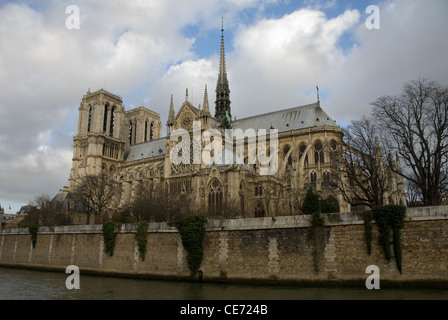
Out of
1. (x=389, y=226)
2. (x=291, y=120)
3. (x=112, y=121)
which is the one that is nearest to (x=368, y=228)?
(x=389, y=226)

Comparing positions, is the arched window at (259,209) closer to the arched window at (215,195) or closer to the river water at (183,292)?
the arched window at (215,195)

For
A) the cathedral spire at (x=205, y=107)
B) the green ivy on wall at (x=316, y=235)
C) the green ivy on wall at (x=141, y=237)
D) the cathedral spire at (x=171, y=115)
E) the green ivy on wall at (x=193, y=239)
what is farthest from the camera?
the cathedral spire at (x=171, y=115)

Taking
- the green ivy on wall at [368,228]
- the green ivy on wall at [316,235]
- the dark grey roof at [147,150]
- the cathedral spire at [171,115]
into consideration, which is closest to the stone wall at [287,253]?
the green ivy on wall at [316,235]

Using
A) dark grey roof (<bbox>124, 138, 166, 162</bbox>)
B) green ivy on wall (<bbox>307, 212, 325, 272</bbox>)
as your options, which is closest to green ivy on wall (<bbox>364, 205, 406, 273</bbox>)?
green ivy on wall (<bbox>307, 212, 325, 272</bbox>)

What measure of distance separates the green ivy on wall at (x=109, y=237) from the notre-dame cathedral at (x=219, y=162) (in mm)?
12112

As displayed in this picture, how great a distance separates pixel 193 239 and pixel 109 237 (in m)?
7.84

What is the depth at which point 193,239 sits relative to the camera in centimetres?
2281

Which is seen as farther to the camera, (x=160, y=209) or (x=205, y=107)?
(x=205, y=107)

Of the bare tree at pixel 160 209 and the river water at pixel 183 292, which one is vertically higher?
the bare tree at pixel 160 209

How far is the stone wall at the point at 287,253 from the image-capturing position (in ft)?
56.4

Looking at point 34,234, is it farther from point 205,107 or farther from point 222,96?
point 222,96

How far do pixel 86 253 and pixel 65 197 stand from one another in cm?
3629
